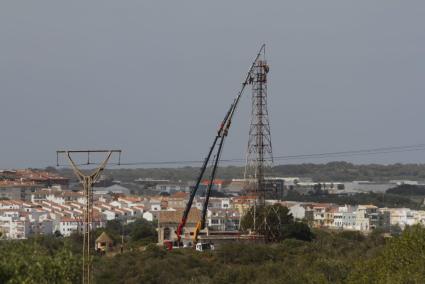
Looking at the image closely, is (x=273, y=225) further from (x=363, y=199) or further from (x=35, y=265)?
(x=363, y=199)

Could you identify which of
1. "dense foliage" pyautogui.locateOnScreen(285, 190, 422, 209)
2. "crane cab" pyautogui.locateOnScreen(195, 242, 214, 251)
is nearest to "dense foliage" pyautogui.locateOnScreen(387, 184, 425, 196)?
"dense foliage" pyautogui.locateOnScreen(285, 190, 422, 209)

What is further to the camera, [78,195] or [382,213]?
[78,195]

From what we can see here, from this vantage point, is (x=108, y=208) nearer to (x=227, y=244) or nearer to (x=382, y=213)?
(x=382, y=213)

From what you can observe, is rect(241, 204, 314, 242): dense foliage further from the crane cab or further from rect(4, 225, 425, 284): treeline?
the crane cab

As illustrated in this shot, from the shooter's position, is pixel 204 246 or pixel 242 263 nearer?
pixel 242 263

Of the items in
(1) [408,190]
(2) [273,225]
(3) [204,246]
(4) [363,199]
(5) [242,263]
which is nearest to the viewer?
(5) [242,263]

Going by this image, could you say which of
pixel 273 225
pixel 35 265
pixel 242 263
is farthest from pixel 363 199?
pixel 35 265

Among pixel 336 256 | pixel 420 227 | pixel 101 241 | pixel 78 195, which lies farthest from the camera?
pixel 78 195

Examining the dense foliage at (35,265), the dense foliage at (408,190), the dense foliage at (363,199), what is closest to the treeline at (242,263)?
the dense foliage at (35,265)

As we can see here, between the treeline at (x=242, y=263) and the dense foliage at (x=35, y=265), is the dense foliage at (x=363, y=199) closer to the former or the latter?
the treeline at (x=242, y=263)

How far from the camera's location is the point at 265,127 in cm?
5106

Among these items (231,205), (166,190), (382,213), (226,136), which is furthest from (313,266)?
(166,190)

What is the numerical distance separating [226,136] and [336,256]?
14.2 meters

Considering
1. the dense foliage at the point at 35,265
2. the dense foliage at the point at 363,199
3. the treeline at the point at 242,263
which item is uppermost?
the dense foliage at the point at 363,199
